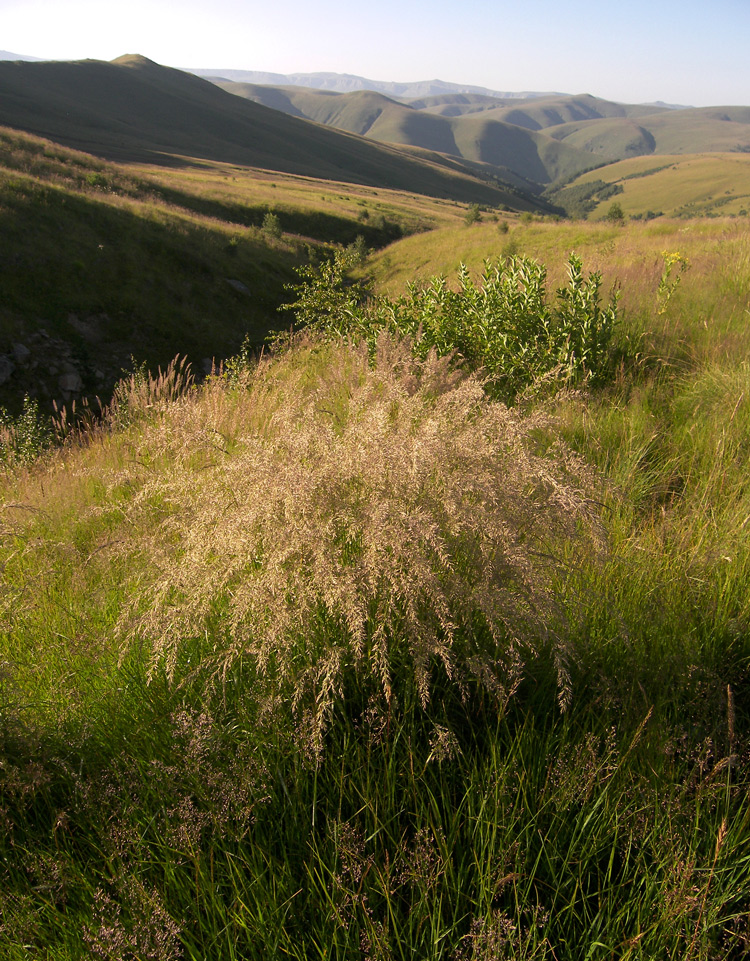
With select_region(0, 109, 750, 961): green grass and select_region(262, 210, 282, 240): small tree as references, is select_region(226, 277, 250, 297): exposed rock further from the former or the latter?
select_region(0, 109, 750, 961): green grass

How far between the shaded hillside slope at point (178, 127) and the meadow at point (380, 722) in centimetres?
7070

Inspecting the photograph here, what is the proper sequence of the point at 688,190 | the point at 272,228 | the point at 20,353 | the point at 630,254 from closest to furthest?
the point at 630,254 < the point at 20,353 < the point at 272,228 < the point at 688,190

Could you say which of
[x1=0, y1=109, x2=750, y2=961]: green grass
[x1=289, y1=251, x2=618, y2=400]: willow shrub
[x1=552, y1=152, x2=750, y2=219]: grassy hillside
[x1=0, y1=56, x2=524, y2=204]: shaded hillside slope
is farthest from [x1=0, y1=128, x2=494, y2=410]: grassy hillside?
[x1=552, y1=152, x2=750, y2=219]: grassy hillside

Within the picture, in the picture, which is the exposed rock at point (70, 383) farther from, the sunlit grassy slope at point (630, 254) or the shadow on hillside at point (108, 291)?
the sunlit grassy slope at point (630, 254)

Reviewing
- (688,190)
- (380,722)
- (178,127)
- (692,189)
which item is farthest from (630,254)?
(692,189)

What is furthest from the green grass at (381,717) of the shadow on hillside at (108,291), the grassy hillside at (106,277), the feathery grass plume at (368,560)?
the grassy hillside at (106,277)

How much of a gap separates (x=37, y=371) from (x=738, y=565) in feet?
60.9

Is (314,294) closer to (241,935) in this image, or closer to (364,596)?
(364,596)

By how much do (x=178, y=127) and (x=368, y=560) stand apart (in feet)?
393

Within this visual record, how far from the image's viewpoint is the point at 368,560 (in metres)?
1.60

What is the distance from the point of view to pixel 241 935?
1.29m

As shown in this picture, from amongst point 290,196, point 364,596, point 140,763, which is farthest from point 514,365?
point 290,196

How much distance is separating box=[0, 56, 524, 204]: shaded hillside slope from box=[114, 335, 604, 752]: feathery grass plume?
232ft

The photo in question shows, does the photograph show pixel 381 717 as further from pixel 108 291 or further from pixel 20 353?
pixel 108 291
